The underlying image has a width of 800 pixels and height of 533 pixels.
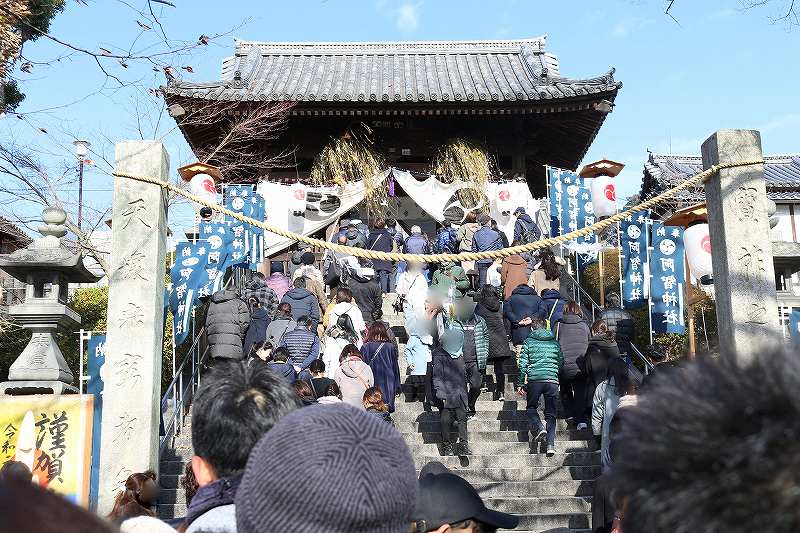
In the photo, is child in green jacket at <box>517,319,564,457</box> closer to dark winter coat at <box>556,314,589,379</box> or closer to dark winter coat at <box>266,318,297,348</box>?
dark winter coat at <box>556,314,589,379</box>

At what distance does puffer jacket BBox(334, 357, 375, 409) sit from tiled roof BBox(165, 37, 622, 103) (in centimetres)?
915

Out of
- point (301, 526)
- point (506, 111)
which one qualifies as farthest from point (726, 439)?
point (506, 111)

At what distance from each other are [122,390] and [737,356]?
4972mm

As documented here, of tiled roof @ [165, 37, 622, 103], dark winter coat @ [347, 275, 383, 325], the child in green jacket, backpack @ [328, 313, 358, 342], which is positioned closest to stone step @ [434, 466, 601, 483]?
the child in green jacket

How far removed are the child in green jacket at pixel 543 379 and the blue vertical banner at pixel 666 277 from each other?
270 centimetres

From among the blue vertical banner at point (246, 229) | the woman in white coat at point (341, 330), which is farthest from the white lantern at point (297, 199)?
the woman in white coat at point (341, 330)

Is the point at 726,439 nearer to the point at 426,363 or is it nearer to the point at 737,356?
the point at 737,356

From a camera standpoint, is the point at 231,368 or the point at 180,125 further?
the point at 180,125

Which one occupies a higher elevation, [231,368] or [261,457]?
[231,368]

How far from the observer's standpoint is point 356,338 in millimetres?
9133

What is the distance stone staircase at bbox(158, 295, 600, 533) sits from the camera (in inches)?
280

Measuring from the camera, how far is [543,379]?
312 inches

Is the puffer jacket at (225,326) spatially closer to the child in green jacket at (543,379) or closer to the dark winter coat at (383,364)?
the dark winter coat at (383,364)

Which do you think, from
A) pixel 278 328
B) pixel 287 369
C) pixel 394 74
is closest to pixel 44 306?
pixel 287 369
